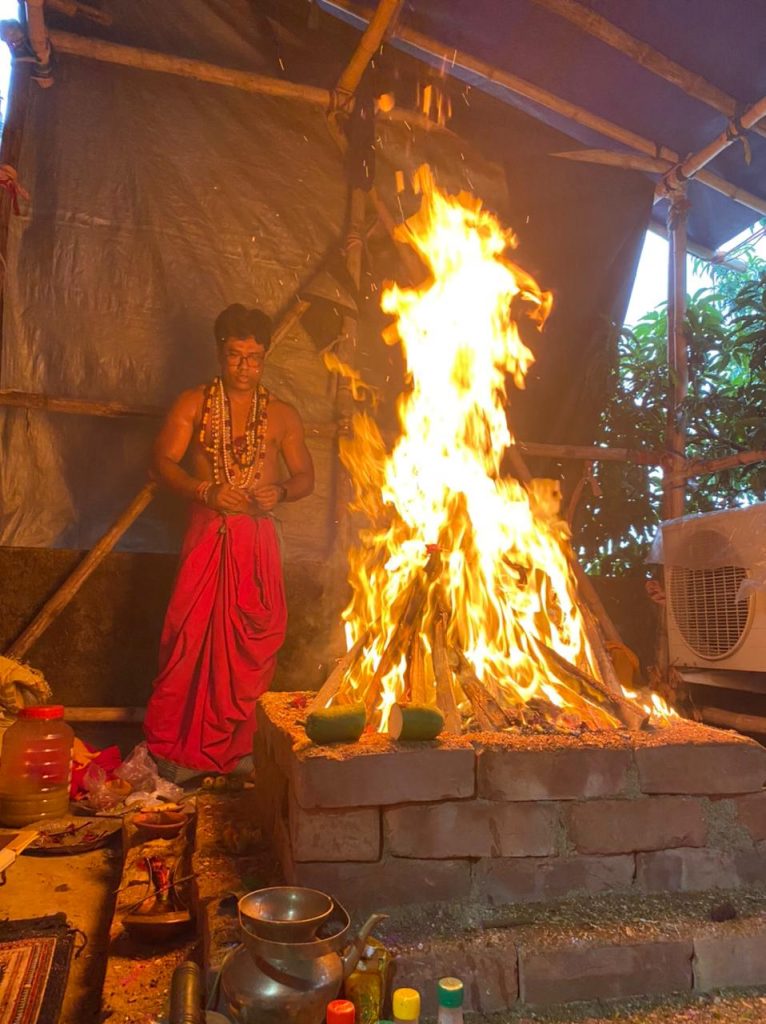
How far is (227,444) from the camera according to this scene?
4.87 m

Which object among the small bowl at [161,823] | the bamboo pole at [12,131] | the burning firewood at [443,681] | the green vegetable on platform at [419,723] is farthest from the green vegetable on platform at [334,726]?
the bamboo pole at [12,131]

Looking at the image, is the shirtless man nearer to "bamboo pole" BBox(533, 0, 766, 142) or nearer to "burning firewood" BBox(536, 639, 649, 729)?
"burning firewood" BBox(536, 639, 649, 729)

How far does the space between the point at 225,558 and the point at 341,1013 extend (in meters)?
3.09

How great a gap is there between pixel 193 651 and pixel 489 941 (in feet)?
9.06

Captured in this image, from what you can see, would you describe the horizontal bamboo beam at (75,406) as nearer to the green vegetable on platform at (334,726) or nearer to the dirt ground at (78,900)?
the dirt ground at (78,900)

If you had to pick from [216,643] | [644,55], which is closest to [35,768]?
[216,643]

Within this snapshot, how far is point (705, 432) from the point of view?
6.35 meters

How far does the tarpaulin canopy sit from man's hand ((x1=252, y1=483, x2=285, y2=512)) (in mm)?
3516

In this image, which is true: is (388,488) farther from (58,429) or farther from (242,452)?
(58,429)

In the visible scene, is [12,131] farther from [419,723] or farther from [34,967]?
[34,967]

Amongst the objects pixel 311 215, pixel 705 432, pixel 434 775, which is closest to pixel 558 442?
pixel 705 432

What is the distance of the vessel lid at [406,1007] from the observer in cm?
186

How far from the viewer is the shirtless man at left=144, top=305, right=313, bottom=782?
4.43 m

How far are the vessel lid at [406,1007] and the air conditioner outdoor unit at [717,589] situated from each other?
3347 millimetres
